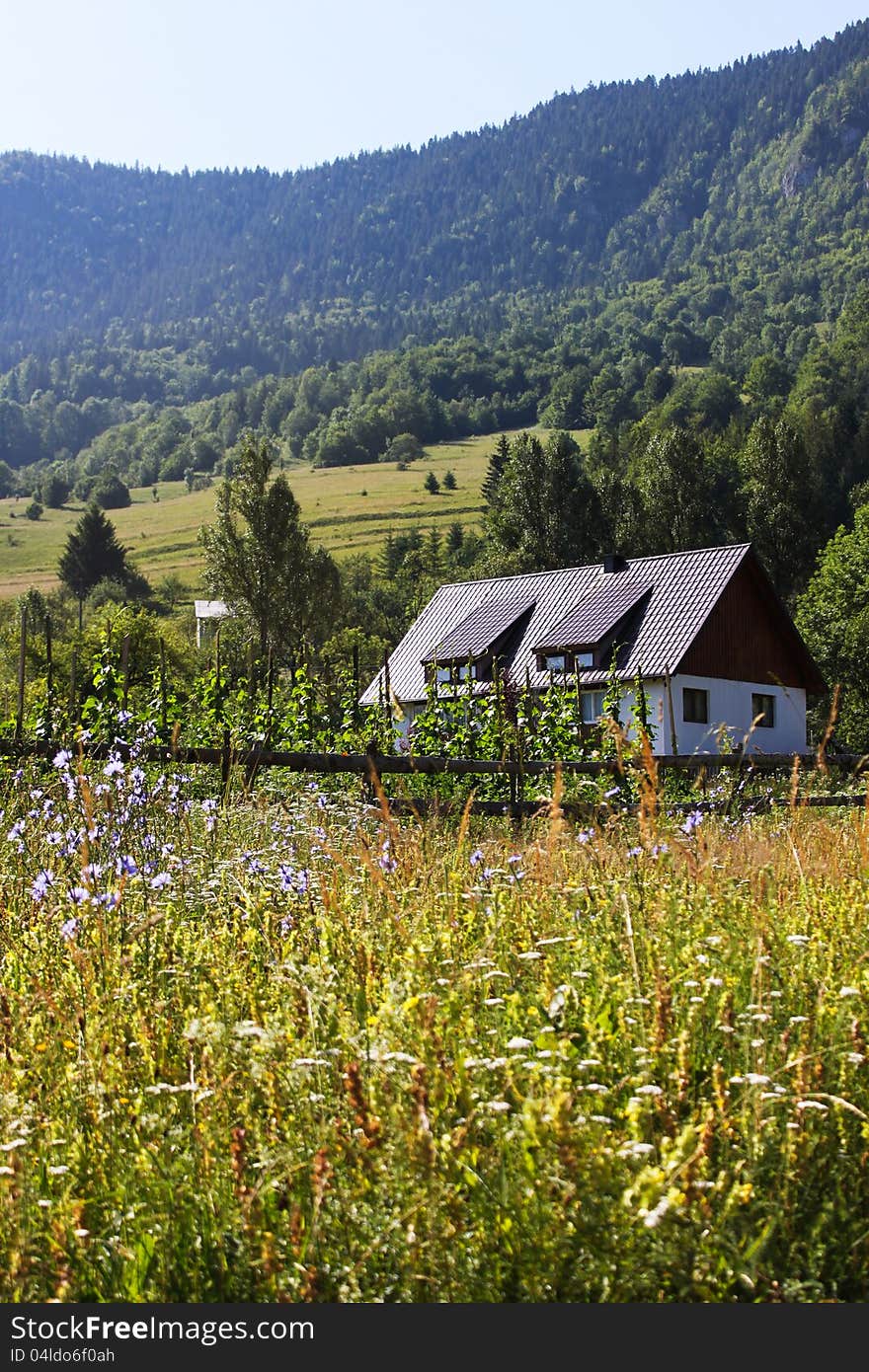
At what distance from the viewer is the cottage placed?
42438 millimetres

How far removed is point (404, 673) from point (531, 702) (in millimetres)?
30588

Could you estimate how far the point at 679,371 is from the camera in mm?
162375

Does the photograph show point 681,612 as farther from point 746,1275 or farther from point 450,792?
point 746,1275

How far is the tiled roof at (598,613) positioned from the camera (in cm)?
4366

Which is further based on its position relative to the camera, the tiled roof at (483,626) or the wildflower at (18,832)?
the tiled roof at (483,626)

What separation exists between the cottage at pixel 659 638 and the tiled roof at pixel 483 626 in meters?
0.05

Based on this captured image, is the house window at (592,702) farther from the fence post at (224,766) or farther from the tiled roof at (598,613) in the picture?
the fence post at (224,766)

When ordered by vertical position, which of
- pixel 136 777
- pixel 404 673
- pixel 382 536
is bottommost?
pixel 136 777

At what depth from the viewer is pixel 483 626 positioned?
46625mm

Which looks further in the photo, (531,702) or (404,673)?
(404,673)

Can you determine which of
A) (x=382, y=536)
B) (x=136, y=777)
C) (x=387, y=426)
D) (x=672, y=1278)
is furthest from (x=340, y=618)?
(x=387, y=426)

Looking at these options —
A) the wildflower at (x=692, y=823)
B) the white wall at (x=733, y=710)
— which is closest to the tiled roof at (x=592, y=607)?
the white wall at (x=733, y=710)

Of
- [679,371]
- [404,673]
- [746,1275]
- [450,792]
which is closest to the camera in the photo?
[746,1275]

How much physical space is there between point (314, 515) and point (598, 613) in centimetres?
8426
